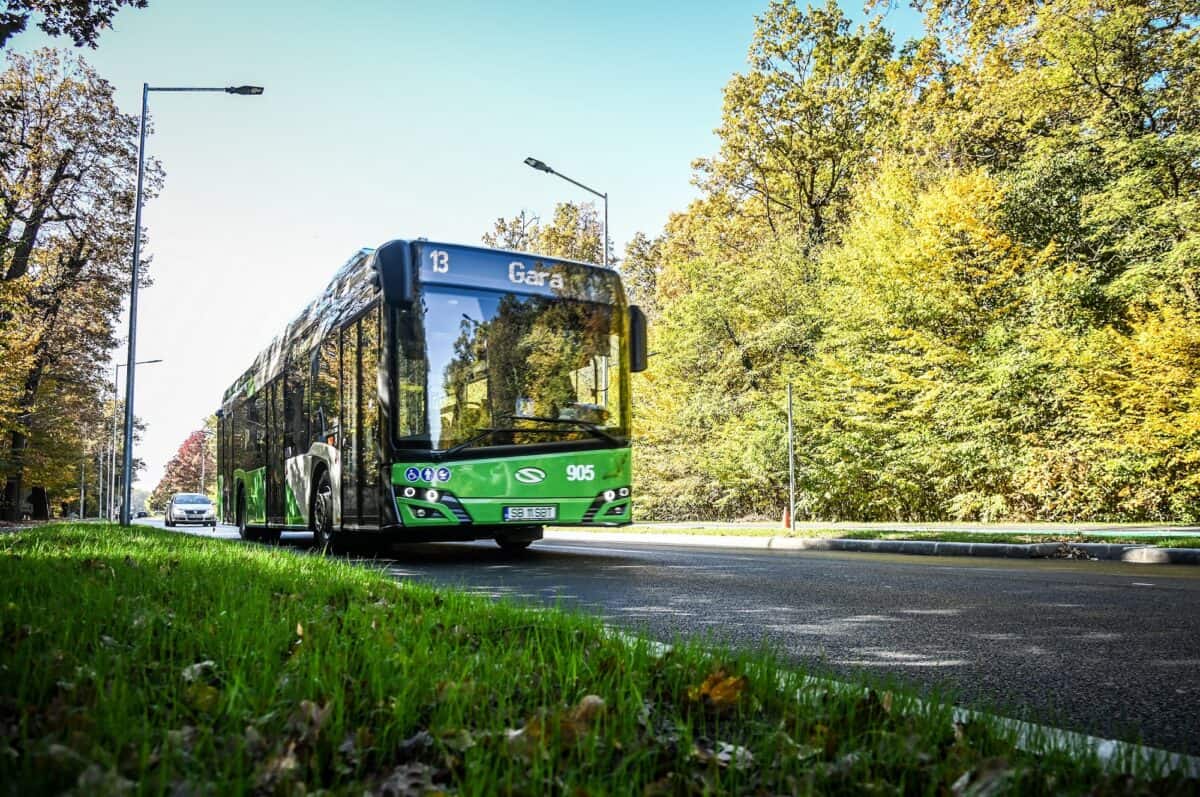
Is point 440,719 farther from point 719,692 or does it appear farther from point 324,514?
point 324,514

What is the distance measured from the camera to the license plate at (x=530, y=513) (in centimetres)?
1034

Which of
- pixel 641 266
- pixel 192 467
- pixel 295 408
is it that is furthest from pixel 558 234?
pixel 192 467

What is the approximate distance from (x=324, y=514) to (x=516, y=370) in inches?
153

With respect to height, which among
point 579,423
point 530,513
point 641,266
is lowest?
point 530,513

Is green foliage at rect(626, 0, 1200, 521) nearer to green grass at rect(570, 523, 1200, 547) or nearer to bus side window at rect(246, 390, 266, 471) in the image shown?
green grass at rect(570, 523, 1200, 547)

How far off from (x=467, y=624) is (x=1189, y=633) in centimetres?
434

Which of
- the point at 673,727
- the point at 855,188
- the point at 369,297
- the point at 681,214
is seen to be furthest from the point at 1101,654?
the point at 681,214

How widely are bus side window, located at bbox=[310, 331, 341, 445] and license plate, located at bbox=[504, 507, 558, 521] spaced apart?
2756mm

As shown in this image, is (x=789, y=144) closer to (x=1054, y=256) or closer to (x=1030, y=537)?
(x=1054, y=256)

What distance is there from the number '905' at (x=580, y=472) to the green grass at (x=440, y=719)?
6336 millimetres

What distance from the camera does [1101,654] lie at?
4781 millimetres

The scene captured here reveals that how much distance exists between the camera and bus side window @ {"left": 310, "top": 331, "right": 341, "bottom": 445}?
38.3 feet

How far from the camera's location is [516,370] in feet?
34.2

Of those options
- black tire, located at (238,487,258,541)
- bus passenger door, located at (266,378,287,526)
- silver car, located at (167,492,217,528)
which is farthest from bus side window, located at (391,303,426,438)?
silver car, located at (167,492,217,528)
